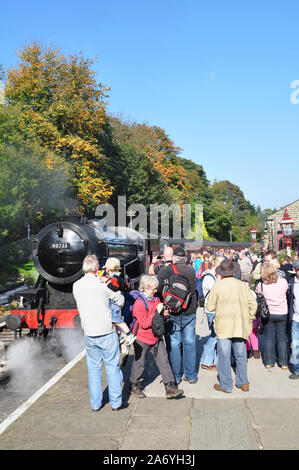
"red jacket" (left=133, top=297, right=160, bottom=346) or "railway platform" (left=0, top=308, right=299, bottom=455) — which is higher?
"red jacket" (left=133, top=297, right=160, bottom=346)

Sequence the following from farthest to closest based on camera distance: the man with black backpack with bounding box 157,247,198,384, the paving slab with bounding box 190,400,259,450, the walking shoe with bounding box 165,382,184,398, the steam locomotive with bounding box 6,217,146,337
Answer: the steam locomotive with bounding box 6,217,146,337 → the man with black backpack with bounding box 157,247,198,384 → the walking shoe with bounding box 165,382,184,398 → the paving slab with bounding box 190,400,259,450

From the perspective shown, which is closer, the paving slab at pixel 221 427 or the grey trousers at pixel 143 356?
the paving slab at pixel 221 427

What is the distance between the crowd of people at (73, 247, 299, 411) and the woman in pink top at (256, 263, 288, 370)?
1cm

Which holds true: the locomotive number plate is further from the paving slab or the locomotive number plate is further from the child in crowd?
the paving slab

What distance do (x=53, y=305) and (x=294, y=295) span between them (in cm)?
579

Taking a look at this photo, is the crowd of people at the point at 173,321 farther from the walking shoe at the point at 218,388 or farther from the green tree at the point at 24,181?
the green tree at the point at 24,181

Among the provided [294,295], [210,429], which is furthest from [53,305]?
[210,429]

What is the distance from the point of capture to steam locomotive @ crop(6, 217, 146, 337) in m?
9.95

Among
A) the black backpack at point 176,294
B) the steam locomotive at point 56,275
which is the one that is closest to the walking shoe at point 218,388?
the black backpack at point 176,294

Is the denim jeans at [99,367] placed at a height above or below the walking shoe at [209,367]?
above

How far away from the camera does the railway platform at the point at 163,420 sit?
4438 mm

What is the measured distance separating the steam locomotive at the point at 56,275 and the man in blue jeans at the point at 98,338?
4.48m

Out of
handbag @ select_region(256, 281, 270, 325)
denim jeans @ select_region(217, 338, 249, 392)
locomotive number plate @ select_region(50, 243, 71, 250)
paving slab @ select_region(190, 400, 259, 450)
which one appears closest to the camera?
paving slab @ select_region(190, 400, 259, 450)

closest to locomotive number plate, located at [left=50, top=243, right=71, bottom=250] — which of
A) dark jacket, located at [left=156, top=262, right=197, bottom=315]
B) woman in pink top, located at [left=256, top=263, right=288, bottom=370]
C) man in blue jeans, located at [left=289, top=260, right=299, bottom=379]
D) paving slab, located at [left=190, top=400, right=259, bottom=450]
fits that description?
dark jacket, located at [left=156, top=262, right=197, bottom=315]
